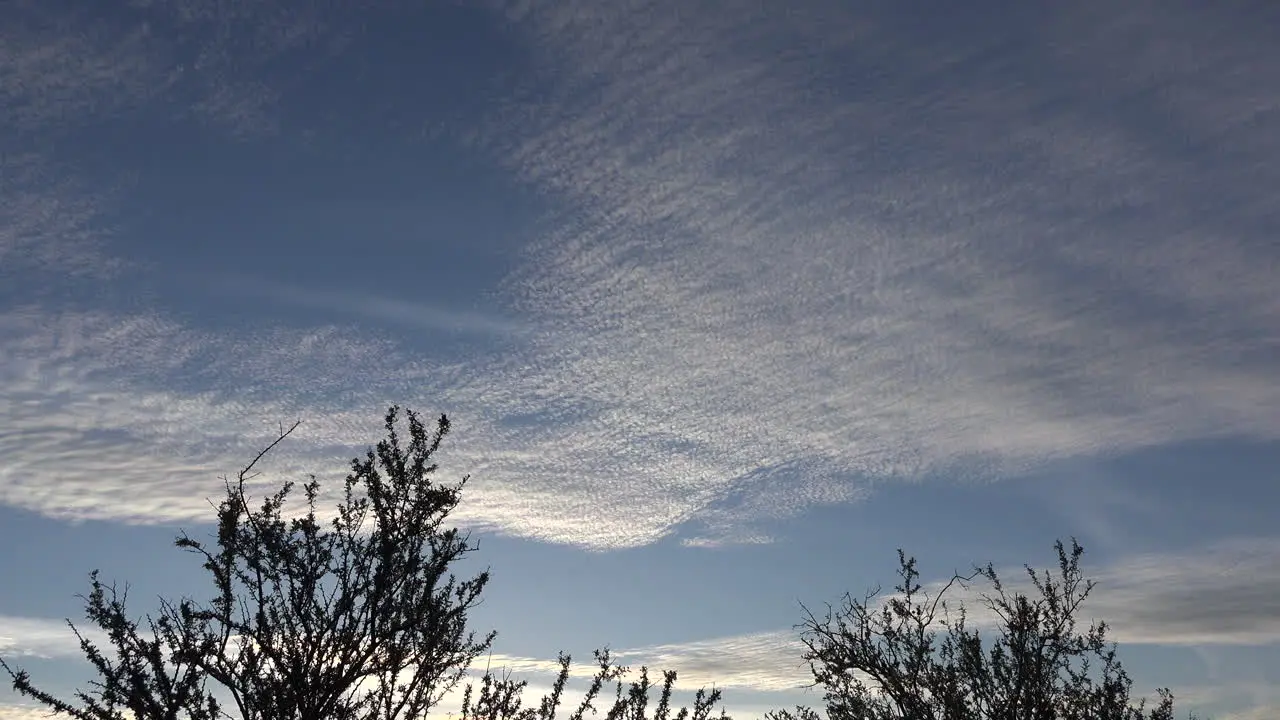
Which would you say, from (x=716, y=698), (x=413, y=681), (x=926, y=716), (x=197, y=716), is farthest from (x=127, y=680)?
(x=926, y=716)

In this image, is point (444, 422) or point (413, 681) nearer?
point (413, 681)

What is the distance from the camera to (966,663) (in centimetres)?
1436

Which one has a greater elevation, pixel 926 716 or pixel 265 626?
pixel 265 626

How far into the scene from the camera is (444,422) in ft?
29.6

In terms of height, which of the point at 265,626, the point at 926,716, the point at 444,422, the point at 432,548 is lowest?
the point at 926,716

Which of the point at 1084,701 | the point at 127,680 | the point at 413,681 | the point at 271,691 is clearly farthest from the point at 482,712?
the point at 1084,701

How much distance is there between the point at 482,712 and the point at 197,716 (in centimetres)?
340

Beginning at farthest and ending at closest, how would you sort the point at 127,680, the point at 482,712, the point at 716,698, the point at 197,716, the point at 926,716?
1. the point at 926,716
2. the point at 716,698
3. the point at 482,712
4. the point at 197,716
5. the point at 127,680

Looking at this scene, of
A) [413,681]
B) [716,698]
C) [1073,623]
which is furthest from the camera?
[1073,623]

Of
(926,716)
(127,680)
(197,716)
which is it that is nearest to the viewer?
(127,680)

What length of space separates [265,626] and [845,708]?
10590mm

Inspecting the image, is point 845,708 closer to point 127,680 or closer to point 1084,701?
point 1084,701

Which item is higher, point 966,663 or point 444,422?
point 444,422

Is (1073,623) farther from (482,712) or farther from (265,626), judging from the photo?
(265,626)
